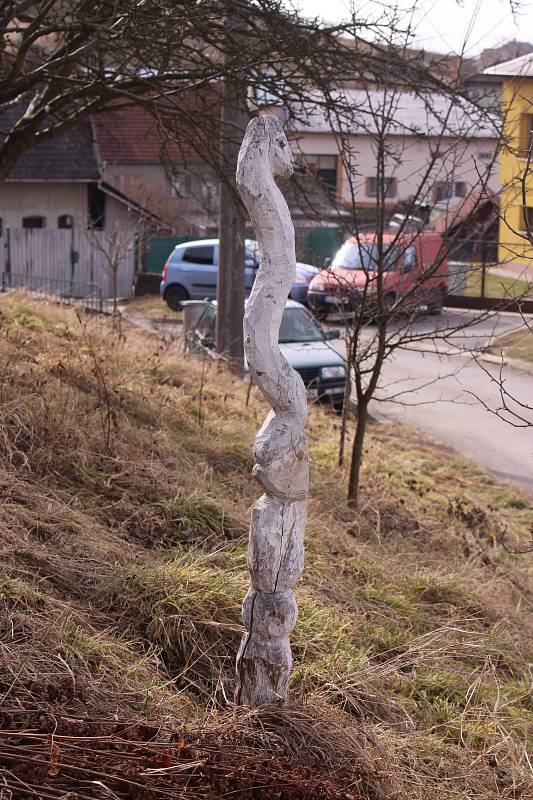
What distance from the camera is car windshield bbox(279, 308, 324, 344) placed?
13.7m

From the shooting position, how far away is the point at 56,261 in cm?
2628

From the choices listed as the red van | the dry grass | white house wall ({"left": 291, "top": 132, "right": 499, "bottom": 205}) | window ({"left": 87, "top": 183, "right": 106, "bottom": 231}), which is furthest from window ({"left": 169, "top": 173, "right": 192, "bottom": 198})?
window ({"left": 87, "top": 183, "right": 106, "bottom": 231})

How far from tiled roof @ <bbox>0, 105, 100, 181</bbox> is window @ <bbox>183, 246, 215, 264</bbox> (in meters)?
6.31

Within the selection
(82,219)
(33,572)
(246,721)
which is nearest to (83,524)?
(33,572)

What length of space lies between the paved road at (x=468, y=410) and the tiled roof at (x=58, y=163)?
1456 centimetres

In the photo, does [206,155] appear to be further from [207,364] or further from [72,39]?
[207,364]

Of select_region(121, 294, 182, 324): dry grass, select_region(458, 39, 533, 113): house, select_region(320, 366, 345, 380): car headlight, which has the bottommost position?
select_region(121, 294, 182, 324): dry grass

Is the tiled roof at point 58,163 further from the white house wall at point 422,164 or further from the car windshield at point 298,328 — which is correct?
the car windshield at point 298,328

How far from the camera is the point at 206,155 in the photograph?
29.2 feet

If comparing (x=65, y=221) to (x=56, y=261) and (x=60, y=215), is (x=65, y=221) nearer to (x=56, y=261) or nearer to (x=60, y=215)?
(x=60, y=215)

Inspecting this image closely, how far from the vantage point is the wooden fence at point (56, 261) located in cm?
2593

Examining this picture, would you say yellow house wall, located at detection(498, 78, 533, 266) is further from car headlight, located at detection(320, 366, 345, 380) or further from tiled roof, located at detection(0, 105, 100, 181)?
tiled roof, located at detection(0, 105, 100, 181)

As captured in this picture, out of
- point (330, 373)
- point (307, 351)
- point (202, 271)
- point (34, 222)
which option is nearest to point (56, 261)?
point (34, 222)

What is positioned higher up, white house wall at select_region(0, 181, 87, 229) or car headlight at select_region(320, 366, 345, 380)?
white house wall at select_region(0, 181, 87, 229)
